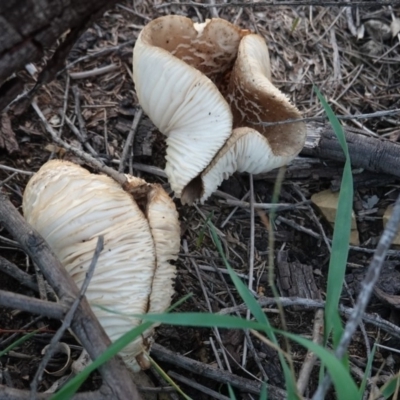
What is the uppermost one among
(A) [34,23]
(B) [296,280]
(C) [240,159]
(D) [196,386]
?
(A) [34,23]

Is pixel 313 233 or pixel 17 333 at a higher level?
pixel 17 333

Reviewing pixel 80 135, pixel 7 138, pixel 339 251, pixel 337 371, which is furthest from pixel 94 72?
pixel 337 371

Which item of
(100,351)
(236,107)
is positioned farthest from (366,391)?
(236,107)

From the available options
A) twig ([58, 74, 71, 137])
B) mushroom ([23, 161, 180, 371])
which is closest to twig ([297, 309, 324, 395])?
mushroom ([23, 161, 180, 371])

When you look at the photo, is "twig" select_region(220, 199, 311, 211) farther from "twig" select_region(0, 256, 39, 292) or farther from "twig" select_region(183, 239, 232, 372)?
"twig" select_region(0, 256, 39, 292)

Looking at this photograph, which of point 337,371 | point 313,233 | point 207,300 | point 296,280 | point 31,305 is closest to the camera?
point 337,371

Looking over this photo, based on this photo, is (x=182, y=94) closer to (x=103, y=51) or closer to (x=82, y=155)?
(x=82, y=155)

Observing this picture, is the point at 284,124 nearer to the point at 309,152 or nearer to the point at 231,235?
the point at 309,152
